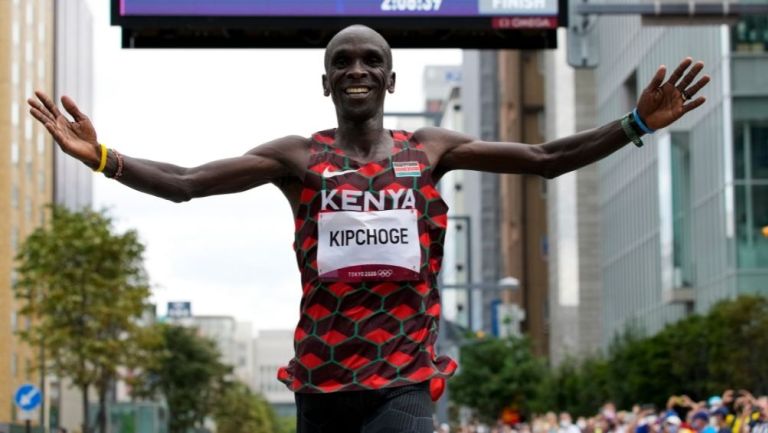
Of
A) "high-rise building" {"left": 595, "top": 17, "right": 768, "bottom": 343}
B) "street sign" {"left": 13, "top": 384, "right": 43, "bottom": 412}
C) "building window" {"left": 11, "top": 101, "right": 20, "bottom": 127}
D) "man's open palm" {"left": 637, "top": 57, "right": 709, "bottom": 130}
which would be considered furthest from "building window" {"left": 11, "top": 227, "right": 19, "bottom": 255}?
"man's open palm" {"left": 637, "top": 57, "right": 709, "bottom": 130}

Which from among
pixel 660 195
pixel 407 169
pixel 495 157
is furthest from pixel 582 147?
pixel 660 195

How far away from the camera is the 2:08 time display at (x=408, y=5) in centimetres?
1492

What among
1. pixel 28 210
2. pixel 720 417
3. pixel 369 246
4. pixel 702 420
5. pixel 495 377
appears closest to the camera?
pixel 369 246

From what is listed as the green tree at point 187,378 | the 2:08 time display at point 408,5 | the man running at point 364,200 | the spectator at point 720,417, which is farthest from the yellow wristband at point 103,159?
the green tree at point 187,378

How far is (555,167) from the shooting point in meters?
5.78

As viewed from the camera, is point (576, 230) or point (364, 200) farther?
point (576, 230)

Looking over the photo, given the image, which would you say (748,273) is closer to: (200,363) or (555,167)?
(200,363)

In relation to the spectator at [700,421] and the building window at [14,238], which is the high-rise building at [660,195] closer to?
the building window at [14,238]

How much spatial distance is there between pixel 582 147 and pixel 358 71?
78cm

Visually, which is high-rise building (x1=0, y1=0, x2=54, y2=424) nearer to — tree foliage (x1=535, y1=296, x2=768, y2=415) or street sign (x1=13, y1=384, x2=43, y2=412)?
tree foliage (x1=535, y1=296, x2=768, y2=415)

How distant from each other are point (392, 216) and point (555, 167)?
1.86 feet

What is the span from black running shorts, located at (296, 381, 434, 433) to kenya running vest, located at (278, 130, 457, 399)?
0.11 feet

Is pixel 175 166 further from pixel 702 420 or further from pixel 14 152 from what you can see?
pixel 14 152

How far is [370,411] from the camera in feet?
18.3
